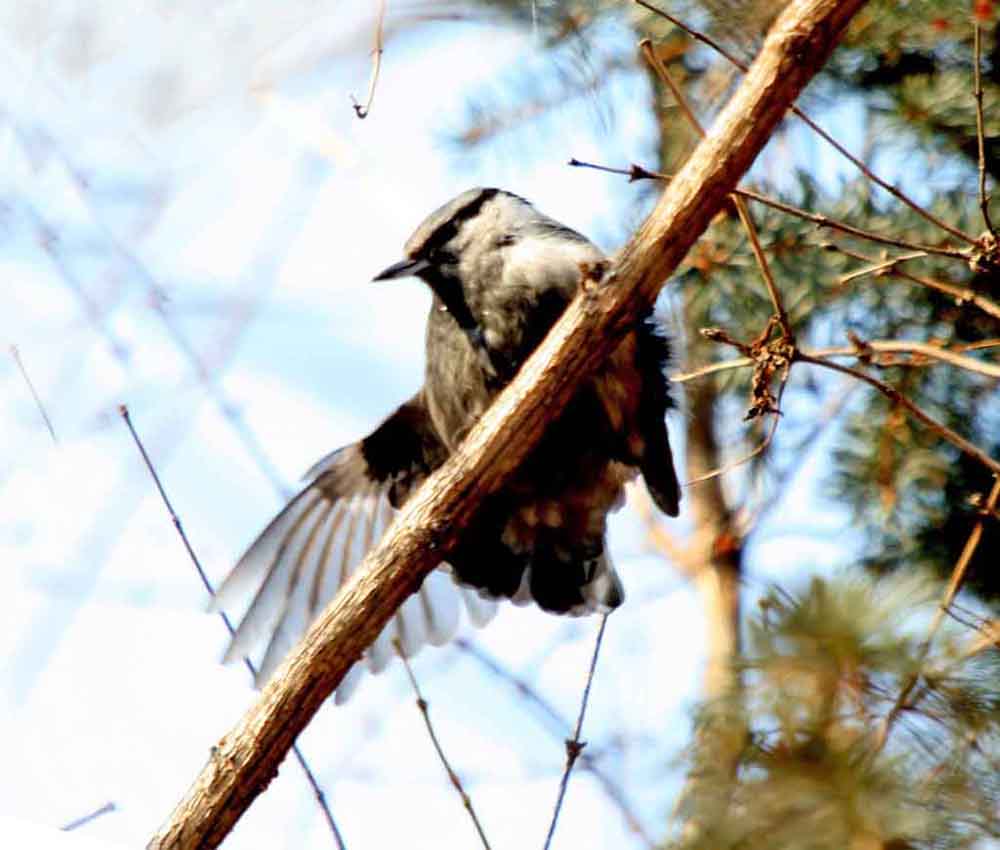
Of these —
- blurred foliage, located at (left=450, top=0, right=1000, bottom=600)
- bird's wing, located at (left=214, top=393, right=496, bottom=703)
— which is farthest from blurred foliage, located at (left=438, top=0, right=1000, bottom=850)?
bird's wing, located at (left=214, top=393, right=496, bottom=703)

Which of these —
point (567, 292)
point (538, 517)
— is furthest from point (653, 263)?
point (538, 517)

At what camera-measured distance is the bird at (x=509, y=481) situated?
3.02m

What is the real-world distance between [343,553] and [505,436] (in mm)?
1526

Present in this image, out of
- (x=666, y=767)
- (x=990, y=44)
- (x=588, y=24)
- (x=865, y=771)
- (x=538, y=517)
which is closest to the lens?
(x=865, y=771)

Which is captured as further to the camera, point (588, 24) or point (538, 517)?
point (538, 517)

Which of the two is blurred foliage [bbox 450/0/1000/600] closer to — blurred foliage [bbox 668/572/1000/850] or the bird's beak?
the bird's beak

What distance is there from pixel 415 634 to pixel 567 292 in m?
1.14

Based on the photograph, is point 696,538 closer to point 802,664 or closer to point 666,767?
point 666,767

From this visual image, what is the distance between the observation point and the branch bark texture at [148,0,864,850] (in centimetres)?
222

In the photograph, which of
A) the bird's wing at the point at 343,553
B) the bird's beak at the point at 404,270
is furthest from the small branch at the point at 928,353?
the bird's wing at the point at 343,553

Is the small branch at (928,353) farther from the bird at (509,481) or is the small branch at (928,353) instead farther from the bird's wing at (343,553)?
the bird's wing at (343,553)

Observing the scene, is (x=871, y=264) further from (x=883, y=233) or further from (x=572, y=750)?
(x=572, y=750)

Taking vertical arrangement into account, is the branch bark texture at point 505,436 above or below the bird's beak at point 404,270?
below

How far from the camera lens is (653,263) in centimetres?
231
